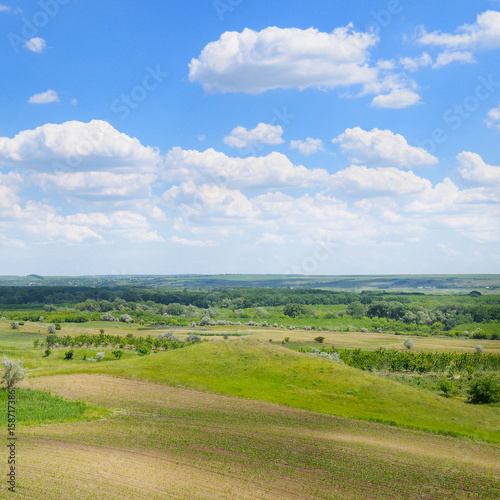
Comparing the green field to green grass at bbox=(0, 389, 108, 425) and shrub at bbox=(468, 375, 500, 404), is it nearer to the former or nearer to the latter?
green grass at bbox=(0, 389, 108, 425)

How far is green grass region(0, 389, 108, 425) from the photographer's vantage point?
51634mm

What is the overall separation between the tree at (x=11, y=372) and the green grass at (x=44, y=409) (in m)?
2.62

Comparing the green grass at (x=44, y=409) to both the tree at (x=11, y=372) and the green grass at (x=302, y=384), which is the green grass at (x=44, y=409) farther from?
the green grass at (x=302, y=384)

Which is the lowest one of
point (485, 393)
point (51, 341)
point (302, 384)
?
point (485, 393)

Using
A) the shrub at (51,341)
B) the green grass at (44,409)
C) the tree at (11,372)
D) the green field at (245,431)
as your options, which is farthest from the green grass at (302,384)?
the shrub at (51,341)

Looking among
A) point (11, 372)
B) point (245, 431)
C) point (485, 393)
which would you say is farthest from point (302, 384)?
point (11, 372)

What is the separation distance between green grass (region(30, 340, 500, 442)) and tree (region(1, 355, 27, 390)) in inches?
596

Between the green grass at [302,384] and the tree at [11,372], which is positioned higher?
the tree at [11,372]

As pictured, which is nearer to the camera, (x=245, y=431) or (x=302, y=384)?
(x=245, y=431)

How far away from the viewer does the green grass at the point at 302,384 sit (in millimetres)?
59938

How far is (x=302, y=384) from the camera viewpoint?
72562mm

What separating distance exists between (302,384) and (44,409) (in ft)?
115

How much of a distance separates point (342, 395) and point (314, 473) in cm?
3200

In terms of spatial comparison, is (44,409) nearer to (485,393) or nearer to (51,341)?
(485,393)
